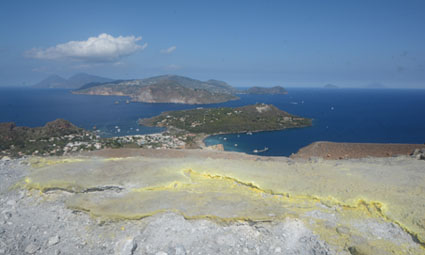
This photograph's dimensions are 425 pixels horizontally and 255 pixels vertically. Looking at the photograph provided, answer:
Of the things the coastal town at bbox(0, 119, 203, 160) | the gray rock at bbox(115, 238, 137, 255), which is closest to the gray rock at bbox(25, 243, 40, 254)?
the gray rock at bbox(115, 238, 137, 255)

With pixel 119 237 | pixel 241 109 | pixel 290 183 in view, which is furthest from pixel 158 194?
pixel 241 109

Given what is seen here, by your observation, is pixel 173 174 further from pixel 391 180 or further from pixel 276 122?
pixel 276 122

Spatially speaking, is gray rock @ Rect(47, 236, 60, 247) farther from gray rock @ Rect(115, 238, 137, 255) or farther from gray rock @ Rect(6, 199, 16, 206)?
gray rock @ Rect(6, 199, 16, 206)

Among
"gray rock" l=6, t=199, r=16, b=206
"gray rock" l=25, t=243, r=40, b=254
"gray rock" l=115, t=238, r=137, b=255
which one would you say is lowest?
"gray rock" l=25, t=243, r=40, b=254

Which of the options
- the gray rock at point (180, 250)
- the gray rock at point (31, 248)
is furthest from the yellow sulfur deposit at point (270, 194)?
the gray rock at point (31, 248)

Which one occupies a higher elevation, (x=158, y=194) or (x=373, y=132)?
(x=158, y=194)

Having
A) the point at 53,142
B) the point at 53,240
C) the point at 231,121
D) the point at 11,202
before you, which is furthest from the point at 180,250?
the point at 231,121
